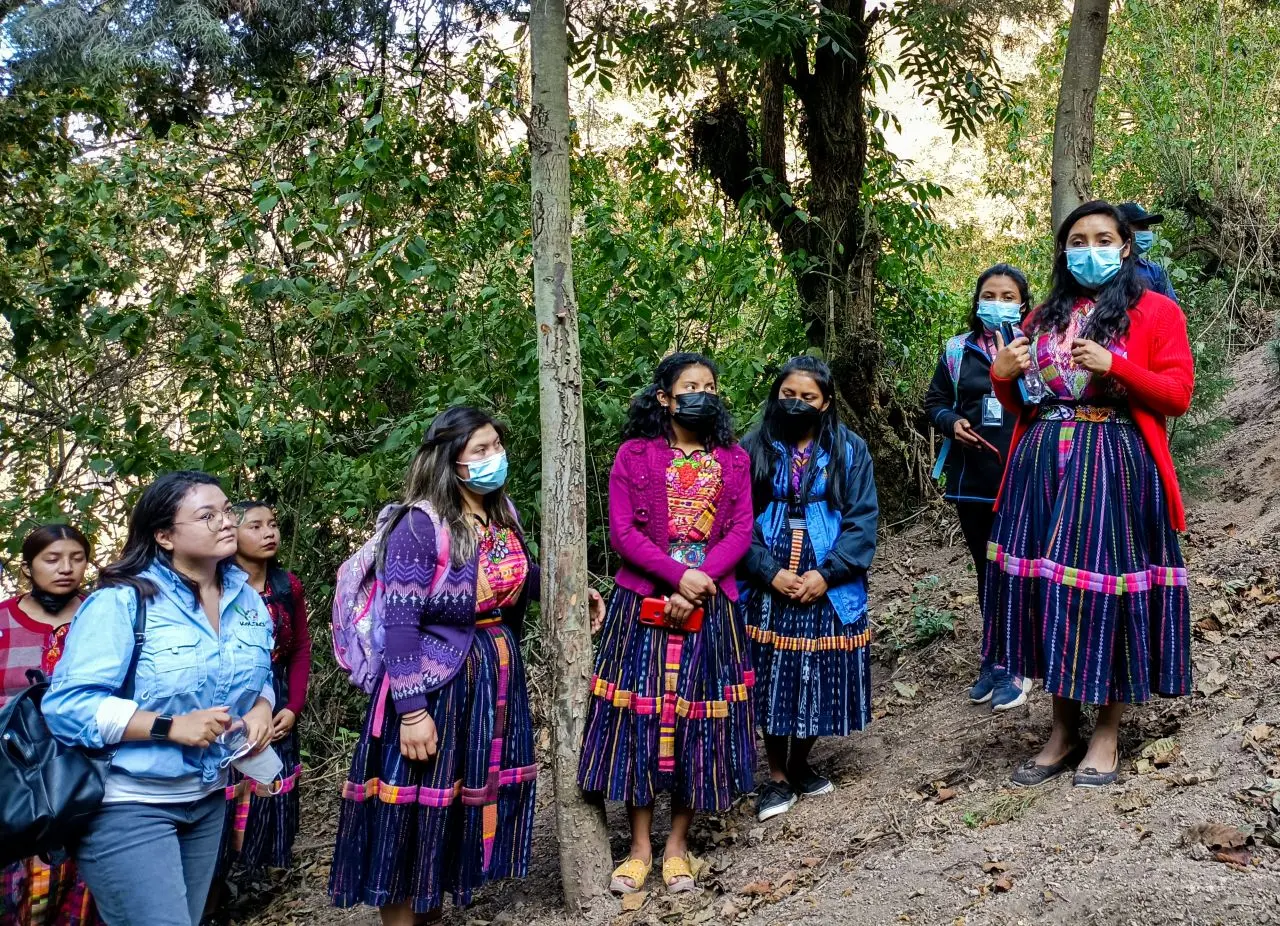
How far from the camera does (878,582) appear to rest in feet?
24.2

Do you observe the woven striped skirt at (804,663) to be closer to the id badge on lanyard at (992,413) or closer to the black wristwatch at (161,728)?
the id badge on lanyard at (992,413)

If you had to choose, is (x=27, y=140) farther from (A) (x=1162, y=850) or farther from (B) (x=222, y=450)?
(A) (x=1162, y=850)

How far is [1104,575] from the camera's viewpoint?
3.61 meters

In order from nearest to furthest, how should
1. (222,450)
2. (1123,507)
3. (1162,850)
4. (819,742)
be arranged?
1. (1162,850)
2. (1123,507)
3. (819,742)
4. (222,450)

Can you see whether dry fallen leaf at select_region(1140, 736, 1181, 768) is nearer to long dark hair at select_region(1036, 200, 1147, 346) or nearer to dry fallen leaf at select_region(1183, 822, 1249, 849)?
dry fallen leaf at select_region(1183, 822, 1249, 849)

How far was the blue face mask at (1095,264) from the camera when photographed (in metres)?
3.71

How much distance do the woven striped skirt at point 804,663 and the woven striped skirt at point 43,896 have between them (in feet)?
8.89

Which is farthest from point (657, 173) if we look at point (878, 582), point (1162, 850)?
point (1162, 850)

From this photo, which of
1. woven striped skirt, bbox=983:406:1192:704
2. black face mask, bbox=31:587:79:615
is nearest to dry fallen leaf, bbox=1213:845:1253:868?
woven striped skirt, bbox=983:406:1192:704

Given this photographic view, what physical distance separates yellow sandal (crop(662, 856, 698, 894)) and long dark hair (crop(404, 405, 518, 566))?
1.41m

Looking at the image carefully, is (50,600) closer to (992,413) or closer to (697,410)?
(697,410)

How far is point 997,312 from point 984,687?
1.75 m

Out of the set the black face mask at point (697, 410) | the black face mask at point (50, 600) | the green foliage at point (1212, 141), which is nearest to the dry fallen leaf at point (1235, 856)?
the black face mask at point (697, 410)

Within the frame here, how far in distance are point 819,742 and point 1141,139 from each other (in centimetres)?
818
